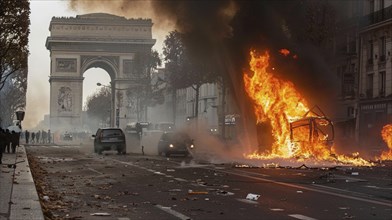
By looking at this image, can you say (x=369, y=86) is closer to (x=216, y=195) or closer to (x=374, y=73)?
(x=374, y=73)

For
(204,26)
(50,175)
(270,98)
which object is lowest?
(50,175)

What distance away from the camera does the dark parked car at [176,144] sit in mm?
36622

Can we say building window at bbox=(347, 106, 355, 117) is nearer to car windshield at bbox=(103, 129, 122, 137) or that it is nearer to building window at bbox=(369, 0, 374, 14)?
building window at bbox=(369, 0, 374, 14)

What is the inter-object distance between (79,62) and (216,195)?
8969cm

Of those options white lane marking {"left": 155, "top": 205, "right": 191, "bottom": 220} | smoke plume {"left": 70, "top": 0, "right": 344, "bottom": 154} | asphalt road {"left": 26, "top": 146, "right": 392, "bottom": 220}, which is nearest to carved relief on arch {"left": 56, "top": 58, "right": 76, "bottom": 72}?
smoke plume {"left": 70, "top": 0, "right": 344, "bottom": 154}

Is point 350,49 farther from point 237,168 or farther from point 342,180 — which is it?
point 342,180

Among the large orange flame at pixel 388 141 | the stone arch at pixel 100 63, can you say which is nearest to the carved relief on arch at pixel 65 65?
the stone arch at pixel 100 63

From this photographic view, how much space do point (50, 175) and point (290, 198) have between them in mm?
9652

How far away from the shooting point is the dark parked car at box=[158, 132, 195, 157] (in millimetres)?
36622

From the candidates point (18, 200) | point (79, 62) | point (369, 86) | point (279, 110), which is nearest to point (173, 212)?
point (18, 200)

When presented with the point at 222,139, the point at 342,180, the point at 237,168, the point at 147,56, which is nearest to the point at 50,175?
the point at 237,168

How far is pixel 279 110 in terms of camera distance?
2848 cm

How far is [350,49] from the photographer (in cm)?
4766

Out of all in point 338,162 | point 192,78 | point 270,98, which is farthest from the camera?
point 192,78
